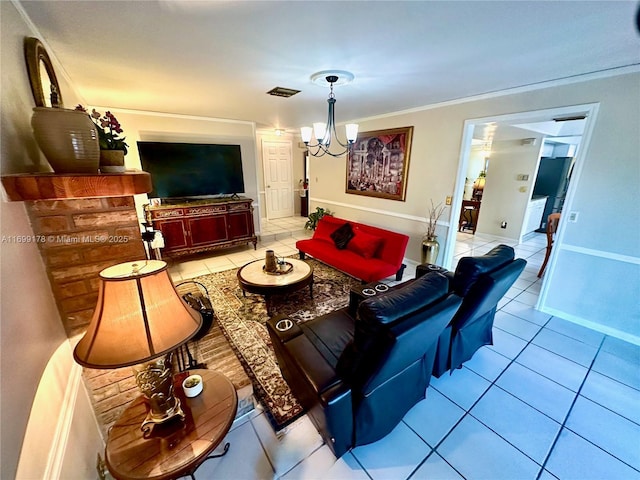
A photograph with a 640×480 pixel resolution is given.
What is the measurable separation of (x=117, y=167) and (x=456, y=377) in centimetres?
272

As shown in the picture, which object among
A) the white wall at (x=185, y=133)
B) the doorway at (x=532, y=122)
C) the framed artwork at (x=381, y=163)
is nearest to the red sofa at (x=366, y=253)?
the doorway at (x=532, y=122)

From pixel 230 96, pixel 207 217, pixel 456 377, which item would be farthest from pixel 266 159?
pixel 456 377

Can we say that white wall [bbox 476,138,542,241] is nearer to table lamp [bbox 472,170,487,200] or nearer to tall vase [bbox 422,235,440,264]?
table lamp [bbox 472,170,487,200]

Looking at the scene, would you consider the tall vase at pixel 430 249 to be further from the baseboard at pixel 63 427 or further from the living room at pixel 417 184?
the baseboard at pixel 63 427

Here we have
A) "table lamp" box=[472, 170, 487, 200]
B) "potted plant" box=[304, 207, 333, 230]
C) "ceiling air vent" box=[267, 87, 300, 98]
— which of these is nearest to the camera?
"ceiling air vent" box=[267, 87, 300, 98]

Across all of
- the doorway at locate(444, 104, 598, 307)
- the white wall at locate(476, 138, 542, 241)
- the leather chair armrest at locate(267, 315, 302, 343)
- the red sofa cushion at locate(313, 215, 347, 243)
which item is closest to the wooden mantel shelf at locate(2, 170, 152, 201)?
the leather chair armrest at locate(267, 315, 302, 343)

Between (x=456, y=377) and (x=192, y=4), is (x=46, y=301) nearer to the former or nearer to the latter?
(x=192, y=4)

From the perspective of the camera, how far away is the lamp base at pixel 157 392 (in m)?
1.04

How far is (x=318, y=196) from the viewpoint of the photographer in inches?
227

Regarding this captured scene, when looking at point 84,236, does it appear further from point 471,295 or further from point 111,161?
point 471,295

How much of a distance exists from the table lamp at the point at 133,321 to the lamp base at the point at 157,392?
0.24 meters

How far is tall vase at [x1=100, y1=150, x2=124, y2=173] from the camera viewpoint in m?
1.35

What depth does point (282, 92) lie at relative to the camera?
111 inches

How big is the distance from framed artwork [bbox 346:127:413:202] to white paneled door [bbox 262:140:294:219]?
8.13 feet
